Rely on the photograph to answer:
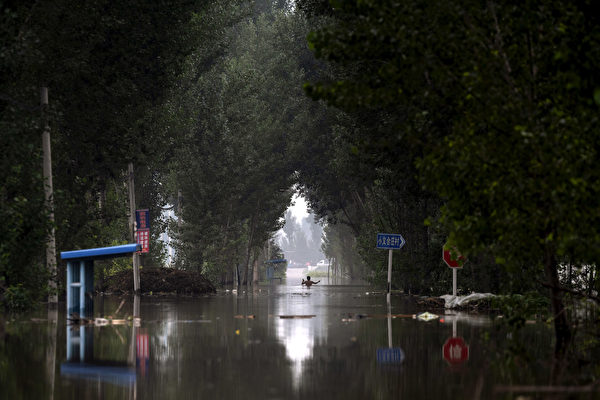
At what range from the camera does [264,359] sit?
48.2ft

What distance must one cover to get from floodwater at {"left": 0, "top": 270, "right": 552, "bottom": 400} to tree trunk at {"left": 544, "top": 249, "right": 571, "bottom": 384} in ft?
0.97

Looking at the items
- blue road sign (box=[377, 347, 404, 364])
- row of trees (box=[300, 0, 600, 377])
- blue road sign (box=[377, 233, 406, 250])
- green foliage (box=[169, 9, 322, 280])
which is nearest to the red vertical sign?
green foliage (box=[169, 9, 322, 280])

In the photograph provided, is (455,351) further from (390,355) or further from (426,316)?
(426,316)

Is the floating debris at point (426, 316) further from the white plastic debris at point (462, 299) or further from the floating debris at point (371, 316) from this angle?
the white plastic debris at point (462, 299)

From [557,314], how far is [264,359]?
15.0 feet

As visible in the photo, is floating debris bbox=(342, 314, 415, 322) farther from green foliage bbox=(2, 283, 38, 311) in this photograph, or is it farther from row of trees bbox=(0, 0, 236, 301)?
row of trees bbox=(0, 0, 236, 301)

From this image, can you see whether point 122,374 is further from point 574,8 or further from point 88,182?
point 88,182

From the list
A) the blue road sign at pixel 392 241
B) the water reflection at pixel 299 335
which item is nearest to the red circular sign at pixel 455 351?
the water reflection at pixel 299 335

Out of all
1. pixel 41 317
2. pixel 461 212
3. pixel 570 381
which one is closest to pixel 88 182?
pixel 41 317

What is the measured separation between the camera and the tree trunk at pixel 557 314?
13414mm

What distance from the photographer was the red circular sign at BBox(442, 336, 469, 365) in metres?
14.3

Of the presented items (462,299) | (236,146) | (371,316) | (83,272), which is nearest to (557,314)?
(371,316)

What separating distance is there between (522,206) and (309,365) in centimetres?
402

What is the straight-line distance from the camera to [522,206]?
12188 millimetres
